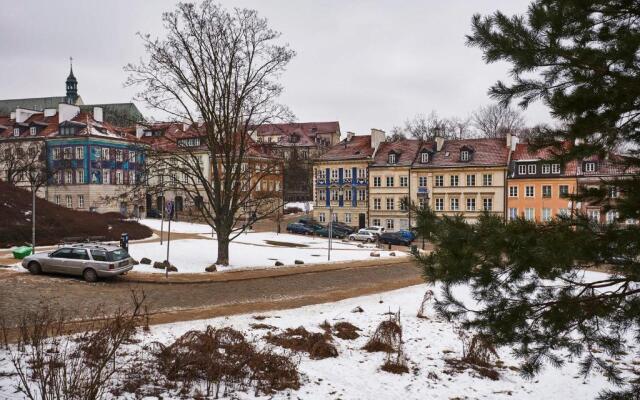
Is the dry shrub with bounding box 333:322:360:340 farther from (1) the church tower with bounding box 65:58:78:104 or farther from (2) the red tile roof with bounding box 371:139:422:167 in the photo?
(1) the church tower with bounding box 65:58:78:104

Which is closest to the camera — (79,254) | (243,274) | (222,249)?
(79,254)

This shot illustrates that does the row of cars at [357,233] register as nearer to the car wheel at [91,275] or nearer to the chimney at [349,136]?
the chimney at [349,136]

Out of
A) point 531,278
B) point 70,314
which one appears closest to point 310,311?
point 70,314

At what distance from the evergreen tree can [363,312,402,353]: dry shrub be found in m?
6.90

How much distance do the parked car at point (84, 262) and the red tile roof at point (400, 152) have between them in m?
40.3

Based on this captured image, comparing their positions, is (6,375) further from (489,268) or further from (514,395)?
(514,395)

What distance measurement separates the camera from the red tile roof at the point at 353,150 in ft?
202

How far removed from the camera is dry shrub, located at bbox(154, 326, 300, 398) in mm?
10250

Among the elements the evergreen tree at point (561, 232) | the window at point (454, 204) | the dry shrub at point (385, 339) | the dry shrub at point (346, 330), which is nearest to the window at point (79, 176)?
the window at point (454, 204)

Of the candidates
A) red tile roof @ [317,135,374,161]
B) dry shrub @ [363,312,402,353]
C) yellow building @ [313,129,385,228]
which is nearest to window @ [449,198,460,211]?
yellow building @ [313,129,385,228]

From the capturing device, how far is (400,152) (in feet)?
196

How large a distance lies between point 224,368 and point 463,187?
48.1 meters

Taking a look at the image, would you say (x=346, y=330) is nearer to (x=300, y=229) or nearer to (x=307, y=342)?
(x=307, y=342)

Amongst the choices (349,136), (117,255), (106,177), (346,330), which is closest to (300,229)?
(349,136)
